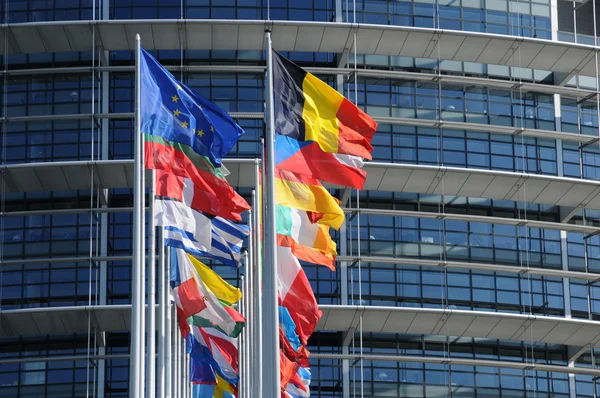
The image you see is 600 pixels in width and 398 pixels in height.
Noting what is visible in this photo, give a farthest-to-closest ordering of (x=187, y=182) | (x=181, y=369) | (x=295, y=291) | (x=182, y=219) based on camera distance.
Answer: (x=181, y=369) < (x=295, y=291) < (x=182, y=219) < (x=187, y=182)

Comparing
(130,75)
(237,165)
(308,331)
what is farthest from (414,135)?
(308,331)

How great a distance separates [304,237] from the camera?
27469 millimetres

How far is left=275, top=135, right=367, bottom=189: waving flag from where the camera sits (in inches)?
1051

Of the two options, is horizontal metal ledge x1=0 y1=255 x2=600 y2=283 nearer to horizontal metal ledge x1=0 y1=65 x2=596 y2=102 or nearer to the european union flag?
horizontal metal ledge x1=0 y1=65 x2=596 y2=102

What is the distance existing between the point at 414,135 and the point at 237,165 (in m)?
8.60

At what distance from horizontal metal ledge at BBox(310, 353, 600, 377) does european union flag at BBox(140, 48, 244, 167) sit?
95.3 feet

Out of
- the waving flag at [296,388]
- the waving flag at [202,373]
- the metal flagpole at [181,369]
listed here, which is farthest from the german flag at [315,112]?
the waving flag at [202,373]

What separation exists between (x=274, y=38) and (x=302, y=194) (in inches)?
1205

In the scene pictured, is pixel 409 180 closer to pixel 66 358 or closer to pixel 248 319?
pixel 66 358

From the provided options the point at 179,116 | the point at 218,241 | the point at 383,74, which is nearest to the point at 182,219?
the point at 179,116

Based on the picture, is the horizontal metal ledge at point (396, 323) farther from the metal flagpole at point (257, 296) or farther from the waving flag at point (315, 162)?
the waving flag at point (315, 162)

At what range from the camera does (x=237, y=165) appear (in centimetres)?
5478

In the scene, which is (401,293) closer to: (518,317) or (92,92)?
(518,317)

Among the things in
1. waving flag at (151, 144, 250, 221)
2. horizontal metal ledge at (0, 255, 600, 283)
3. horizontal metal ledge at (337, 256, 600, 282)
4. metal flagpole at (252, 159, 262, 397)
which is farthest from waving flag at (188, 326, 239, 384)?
horizontal metal ledge at (337, 256, 600, 282)
